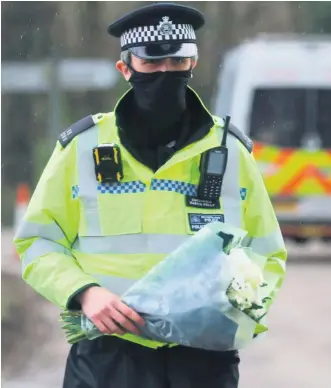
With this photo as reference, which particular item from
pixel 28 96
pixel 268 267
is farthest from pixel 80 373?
pixel 28 96

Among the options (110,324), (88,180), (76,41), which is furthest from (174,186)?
(76,41)

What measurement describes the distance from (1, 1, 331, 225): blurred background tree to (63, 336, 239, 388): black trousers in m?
21.5

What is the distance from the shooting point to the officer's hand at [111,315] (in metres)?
3.27

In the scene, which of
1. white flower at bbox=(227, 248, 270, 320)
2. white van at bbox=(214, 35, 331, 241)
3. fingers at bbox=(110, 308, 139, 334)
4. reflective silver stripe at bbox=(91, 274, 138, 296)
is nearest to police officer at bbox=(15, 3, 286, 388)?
reflective silver stripe at bbox=(91, 274, 138, 296)

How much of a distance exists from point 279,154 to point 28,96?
1811 centimetres

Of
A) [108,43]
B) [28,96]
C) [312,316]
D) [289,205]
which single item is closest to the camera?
[312,316]

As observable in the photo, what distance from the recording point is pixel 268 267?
11.7ft

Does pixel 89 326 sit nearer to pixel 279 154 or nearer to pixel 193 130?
pixel 193 130

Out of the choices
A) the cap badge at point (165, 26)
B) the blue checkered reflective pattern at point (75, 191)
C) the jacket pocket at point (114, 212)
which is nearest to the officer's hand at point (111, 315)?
the jacket pocket at point (114, 212)

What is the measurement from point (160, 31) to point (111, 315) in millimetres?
768

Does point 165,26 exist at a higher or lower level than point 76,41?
higher

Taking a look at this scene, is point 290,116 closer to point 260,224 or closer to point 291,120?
point 291,120

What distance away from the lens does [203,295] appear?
326 centimetres

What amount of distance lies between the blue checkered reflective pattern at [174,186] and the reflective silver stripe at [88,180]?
16 centimetres
